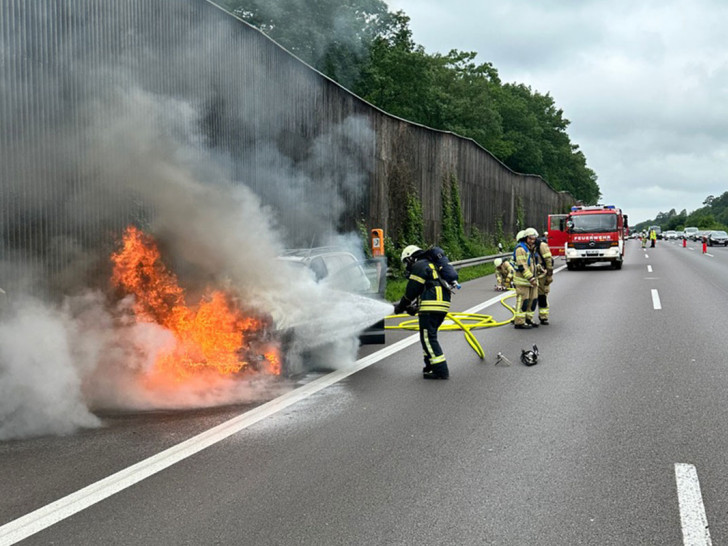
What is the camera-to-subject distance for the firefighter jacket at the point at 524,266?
1183 cm

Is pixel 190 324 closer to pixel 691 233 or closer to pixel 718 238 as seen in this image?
pixel 718 238

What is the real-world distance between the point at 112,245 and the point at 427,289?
13.2 ft

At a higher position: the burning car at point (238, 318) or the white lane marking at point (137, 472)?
the burning car at point (238, 318)

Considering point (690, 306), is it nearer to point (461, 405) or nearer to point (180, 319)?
point (461, 405)

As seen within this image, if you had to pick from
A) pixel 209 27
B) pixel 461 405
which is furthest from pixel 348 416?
pixel 209 27

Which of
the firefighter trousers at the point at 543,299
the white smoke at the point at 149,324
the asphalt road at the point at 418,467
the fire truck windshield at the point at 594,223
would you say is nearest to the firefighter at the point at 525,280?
the firefighter trousers at the point at 543,299

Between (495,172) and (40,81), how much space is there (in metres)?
35.1

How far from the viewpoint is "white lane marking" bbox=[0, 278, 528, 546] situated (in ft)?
12.7

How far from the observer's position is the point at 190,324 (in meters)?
7.61

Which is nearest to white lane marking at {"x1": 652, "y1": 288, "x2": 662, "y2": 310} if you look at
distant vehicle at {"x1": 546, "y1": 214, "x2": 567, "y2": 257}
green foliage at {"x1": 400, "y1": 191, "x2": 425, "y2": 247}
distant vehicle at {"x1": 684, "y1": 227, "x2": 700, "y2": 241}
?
green foliage at {"x1": 400, "y1": 191, "x2": 425, "y2": 247}

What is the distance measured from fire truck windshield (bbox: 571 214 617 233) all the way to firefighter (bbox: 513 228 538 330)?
15.8m

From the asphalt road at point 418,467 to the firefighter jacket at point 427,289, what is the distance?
81 cm

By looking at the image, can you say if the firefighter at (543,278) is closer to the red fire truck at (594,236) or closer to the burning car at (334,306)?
the burning car at (334,306)

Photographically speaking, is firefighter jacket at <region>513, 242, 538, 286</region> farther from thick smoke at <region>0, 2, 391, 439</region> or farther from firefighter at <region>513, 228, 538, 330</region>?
thick smoke at <region>0, 2, 391, 439</region>
